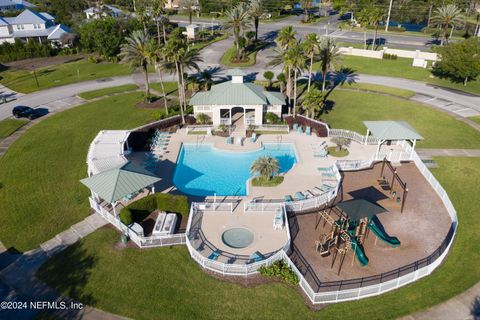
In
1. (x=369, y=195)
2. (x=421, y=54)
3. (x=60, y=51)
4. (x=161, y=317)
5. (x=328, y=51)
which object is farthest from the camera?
(x=60, y=51)

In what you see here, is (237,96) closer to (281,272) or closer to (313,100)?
(313,100)

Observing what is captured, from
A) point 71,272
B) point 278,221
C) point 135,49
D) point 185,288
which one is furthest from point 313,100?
point 71,272

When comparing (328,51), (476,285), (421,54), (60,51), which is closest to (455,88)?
(421,54)

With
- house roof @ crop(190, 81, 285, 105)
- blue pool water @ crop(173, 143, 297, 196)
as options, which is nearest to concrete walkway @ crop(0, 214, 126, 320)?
blue pool water @ crop(173, 143, 297, 196)

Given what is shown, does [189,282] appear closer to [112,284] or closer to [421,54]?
[112,284]

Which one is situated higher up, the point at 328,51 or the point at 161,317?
the point at 328,51

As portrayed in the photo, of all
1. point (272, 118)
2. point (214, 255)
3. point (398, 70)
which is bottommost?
point (214, 255)

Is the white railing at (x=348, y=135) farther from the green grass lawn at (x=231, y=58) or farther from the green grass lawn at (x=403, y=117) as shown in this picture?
the green grass lawn at (x=231, y=58)
